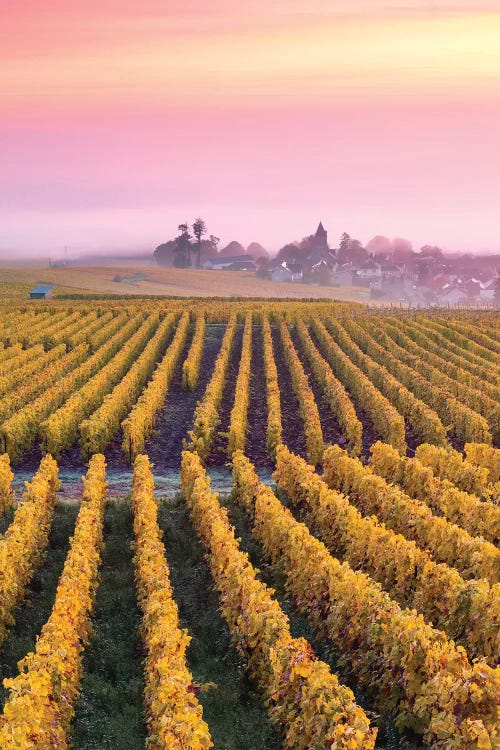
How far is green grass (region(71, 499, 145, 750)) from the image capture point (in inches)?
438

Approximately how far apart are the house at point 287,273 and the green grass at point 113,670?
→ 145673 millimetres

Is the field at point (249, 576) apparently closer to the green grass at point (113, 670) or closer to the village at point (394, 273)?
the green grass at point (113, 670)

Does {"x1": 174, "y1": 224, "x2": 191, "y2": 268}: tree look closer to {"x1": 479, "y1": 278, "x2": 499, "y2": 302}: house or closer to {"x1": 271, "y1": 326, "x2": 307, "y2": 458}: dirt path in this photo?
{"x1": 479, "y1": 278, "x2": 499, "y2": 302}: house

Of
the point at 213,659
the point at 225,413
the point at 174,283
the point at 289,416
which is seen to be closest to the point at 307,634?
the point at 213,659

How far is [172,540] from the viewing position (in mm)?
18062

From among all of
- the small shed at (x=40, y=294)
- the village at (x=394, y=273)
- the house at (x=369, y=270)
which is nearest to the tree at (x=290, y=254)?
the village at (x=394, y=273)

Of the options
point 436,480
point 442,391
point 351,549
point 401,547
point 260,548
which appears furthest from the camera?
point 442,391

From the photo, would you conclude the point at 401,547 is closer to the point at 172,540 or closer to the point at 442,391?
the point at 172,540

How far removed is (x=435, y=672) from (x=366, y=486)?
27.2ft

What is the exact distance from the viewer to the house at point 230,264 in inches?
7156

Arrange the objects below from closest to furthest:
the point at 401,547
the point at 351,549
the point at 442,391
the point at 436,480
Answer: the point at 401,547
the point at 351,549
the point at 436,480
the point at 442,391

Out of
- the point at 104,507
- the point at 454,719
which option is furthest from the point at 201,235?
the point at 454,719

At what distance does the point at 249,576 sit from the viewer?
13.1 metres

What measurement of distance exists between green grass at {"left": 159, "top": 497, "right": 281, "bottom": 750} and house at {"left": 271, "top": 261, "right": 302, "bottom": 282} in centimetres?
14434
